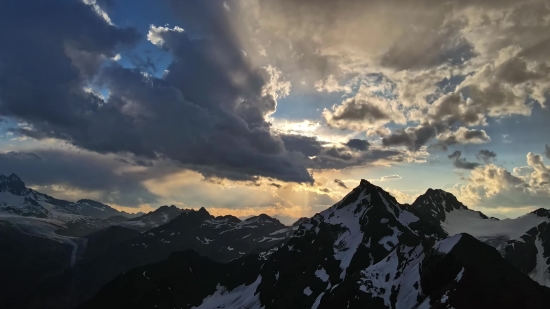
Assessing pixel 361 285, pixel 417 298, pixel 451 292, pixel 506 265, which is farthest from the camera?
pixel 361 285

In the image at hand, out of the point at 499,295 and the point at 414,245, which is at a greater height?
the point at 414,245

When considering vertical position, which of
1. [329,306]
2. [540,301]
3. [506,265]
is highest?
[506,265]

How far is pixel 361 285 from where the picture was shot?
152250mm

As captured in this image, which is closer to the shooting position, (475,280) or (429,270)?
(475,280)

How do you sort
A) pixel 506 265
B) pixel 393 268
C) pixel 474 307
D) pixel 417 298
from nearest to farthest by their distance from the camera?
pixel 474 307
pixel 506 265
pixel 417 298
pixel 393 268

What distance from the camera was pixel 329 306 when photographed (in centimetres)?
15350

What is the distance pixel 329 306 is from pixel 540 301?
7526 cm

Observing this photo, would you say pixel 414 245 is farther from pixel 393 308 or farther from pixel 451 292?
pixel 451 292

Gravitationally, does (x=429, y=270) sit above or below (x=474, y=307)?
above

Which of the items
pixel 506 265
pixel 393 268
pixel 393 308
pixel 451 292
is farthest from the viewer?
pixel 393 268

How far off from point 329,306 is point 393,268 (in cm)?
3379

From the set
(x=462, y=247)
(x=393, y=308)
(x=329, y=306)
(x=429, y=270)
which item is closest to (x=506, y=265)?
(x=462, y=247)

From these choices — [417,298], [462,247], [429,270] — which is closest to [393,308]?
[417,298]

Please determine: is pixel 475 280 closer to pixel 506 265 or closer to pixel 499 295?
pixel 499 295
